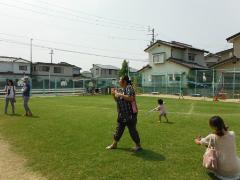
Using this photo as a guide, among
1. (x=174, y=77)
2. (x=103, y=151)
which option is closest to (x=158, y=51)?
(x=174, y=77)

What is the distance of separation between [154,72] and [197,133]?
3595 cm

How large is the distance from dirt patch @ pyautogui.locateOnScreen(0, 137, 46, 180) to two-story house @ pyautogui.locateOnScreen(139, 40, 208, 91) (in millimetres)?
32865

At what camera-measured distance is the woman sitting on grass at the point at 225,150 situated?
17.4 feet

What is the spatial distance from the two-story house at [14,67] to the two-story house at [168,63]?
2235cm

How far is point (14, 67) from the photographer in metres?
55.2

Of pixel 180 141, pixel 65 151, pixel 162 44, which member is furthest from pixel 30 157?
pixel 162 44

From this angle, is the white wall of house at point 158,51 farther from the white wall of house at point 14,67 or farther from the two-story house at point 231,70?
the white wall of house at point 14,67

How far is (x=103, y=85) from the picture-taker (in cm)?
4191

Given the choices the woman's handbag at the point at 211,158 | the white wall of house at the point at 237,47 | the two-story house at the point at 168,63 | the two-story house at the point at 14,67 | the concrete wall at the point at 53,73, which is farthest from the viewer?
the concrete wall at the point at 53,73

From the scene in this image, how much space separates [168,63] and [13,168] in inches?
1512

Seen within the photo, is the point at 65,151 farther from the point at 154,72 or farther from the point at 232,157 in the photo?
the point at 154,72

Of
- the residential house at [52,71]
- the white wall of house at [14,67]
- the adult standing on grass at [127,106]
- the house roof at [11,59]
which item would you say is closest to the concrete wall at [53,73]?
the residential house at [52,71]

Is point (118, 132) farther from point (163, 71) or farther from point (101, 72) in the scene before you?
point (101, 72)

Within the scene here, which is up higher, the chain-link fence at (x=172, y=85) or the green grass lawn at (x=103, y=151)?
the chain-link fence at (x=172, y=85)
